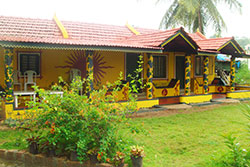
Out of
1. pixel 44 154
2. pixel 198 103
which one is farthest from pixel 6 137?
pixel 198 103

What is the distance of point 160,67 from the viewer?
15023 millimetres

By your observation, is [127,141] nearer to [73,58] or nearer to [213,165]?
[213,165]

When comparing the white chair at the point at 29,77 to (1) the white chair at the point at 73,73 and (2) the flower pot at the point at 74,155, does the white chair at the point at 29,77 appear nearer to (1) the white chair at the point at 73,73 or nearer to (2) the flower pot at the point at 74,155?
(1) the white chair at the point at 73,73

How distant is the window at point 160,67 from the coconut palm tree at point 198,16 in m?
10.8

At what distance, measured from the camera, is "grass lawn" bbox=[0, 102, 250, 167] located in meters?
5.79

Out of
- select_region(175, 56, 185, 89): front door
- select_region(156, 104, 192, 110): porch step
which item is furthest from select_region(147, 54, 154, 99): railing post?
select_region(175, 56, 185, 89): front door

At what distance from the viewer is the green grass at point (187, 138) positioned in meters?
5.77

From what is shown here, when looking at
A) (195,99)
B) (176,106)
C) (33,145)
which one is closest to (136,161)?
(33,145)

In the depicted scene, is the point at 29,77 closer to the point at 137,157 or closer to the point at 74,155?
the point at 74,155

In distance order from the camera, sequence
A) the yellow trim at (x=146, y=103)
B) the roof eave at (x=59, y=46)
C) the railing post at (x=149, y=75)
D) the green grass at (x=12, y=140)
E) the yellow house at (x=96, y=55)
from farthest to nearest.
Answer: the railing post at (x=149, y=75) < the yellow trim at (x=146, y=103) < the yellow house at (x=96, y=55) < the roof eave at (x=59, y=46) < the green grass at (x=12, y=140)

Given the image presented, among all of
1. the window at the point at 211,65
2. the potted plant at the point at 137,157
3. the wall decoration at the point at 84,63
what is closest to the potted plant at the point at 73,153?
the potted plant at the point at 137,157

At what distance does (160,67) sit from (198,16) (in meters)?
12.7

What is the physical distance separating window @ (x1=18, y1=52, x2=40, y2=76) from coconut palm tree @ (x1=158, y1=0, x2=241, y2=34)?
16427mm

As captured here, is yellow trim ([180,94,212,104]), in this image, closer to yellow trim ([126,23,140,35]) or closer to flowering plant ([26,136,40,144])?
yellow trim ([126,23,140,35])
